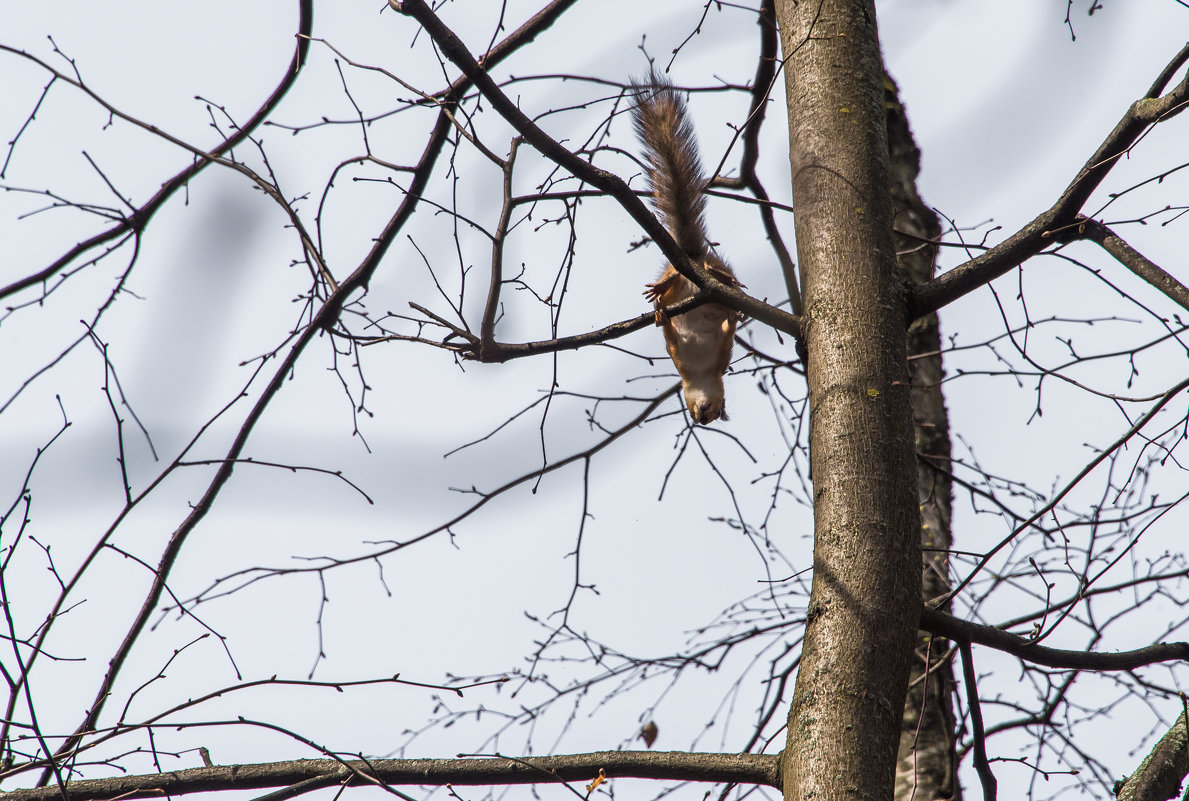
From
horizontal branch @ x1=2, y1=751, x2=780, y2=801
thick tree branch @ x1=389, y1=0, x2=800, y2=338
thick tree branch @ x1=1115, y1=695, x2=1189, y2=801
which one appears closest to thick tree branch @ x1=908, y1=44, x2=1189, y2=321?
thick tree branch @ x1=389, y1=0, x2=800, y2=338

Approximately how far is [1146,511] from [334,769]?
7.43 ft

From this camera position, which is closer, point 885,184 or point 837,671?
point 837,671

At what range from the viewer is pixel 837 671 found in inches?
70.1

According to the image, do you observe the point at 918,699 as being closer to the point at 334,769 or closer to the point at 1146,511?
the point at 1146,511

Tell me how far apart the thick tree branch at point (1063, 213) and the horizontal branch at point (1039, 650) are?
2.17 feet

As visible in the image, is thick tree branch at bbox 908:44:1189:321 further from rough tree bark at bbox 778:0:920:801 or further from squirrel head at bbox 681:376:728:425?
squirrel head at bbox 681:376:728:425

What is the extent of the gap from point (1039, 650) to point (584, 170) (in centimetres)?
138

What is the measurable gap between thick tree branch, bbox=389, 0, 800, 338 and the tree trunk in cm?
80

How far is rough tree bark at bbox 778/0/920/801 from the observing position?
174 cm

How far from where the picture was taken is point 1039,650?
2096mm

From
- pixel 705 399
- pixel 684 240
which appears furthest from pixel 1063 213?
pixel 705 399

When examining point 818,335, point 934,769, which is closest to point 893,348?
point 818,335

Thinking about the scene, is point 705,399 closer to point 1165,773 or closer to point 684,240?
point 684,240

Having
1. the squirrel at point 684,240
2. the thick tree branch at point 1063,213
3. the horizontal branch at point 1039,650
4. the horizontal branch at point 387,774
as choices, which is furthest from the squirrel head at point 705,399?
the horizontal branch at point 387,774
